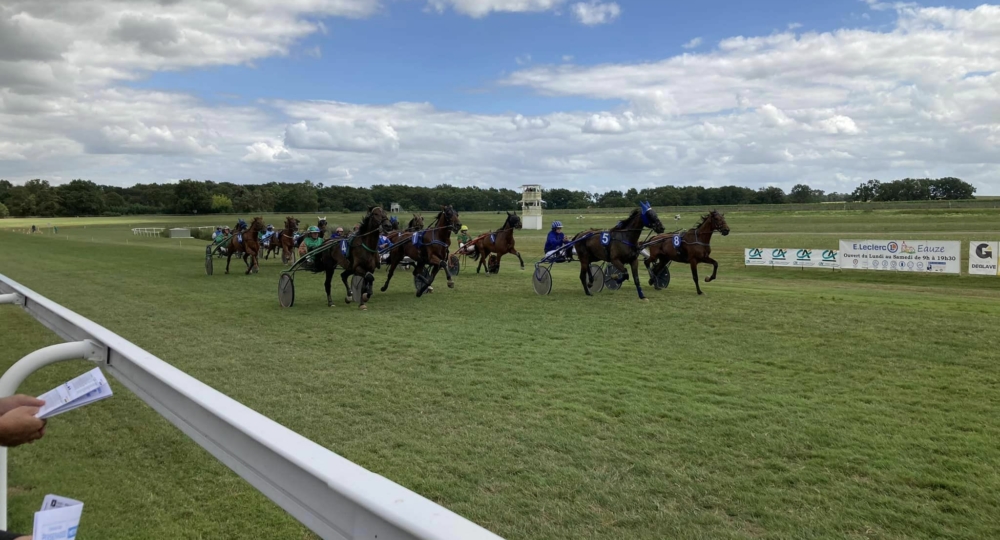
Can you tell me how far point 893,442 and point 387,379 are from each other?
16.8 ft

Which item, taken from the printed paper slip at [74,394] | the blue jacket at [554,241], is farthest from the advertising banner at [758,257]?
the printed paper slip at [74,394]

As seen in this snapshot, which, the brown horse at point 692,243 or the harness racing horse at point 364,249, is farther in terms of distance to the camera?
the brown horse at point 692,243

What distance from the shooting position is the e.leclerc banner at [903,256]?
66.9ft

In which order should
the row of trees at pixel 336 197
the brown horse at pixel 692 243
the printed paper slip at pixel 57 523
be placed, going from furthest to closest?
the row of trees at pixel 336 197 → the brown horse at pixel 692 243 → the printed paper slip at pixel 57 523

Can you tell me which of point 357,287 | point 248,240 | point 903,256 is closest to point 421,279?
point 357,287

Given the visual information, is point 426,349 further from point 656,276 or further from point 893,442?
point 656,276

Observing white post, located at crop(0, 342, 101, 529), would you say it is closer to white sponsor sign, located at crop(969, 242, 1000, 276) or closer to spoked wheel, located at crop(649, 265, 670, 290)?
spoked wheel, located at crop(649, 265, 670, 290)

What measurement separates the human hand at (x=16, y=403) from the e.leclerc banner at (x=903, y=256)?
22.9 metres

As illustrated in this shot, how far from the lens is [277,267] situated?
89.4 ft

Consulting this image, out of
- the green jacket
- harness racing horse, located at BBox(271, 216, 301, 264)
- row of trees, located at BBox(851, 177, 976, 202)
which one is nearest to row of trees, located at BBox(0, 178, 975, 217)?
row of trees, located at BBox(851, 177, 976, 202)

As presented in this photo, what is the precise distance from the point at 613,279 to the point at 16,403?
A: 15225 mm

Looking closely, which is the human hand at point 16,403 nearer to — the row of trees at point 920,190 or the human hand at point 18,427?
the human hand at point 18,427

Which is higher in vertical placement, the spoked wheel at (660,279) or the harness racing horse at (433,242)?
the harness racing horse at (433,242)

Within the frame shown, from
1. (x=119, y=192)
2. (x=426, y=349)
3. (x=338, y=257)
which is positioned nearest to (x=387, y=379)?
(x=426, y=349)
